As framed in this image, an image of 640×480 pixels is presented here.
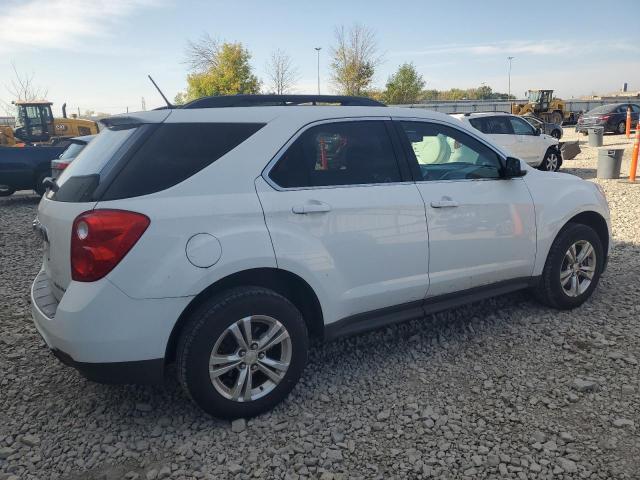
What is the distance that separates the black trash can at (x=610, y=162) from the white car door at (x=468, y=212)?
9246 mm

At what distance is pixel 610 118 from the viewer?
82.3 feet

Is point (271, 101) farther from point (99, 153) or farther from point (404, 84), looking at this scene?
point (404, 84)

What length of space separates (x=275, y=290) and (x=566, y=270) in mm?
2645

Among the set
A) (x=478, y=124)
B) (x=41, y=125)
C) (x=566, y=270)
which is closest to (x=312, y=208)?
(x=566, y=270)

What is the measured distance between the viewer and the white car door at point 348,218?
284 cm

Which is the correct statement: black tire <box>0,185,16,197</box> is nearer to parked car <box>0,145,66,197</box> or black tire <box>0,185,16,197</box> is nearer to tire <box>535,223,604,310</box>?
parked car <box>0,145,66,197</box>

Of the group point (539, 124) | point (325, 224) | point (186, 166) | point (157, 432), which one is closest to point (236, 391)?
point (157, 432)

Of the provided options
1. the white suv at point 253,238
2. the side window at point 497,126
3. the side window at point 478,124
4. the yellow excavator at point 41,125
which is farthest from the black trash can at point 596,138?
the yellow excavator at point 41,125

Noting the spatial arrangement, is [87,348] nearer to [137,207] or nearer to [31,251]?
[137,207]

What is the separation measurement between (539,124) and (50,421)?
61.8 feet

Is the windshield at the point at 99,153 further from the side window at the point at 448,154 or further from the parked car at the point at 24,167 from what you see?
the parked car at the point at 24,167

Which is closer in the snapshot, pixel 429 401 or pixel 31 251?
pixel 429 401

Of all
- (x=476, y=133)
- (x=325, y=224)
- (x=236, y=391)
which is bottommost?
(x=236, y=391)

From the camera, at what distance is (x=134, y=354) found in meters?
2.51
